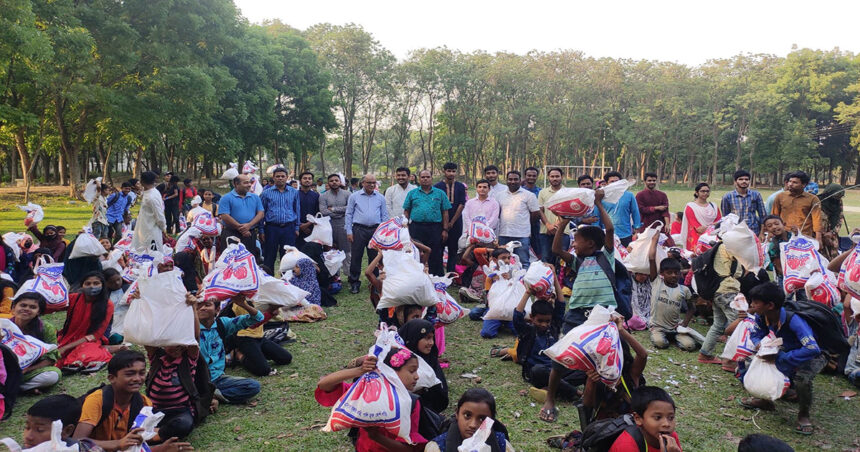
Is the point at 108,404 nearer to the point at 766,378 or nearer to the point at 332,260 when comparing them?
the point at 766,378

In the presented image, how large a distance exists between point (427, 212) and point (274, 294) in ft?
11.2

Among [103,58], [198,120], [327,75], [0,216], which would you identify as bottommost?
[0,216]

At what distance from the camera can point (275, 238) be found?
809 centimetres

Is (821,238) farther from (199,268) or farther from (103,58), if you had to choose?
(103,58)

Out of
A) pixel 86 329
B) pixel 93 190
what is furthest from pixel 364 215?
pixel 93 190

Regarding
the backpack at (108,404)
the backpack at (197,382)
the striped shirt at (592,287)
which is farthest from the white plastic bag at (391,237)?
the backpack at (108,404)

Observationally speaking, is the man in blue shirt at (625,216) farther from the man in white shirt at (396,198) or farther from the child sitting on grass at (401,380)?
the child sitting on grass at (401,380)

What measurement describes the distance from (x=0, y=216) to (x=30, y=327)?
53.3ft

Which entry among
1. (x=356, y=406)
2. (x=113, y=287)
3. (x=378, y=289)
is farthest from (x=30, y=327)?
(x=356, y=406)

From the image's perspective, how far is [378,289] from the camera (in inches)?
234

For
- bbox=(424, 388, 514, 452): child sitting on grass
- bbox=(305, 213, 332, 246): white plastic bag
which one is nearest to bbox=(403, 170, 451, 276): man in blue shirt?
bbox=(305, 213, 332, 246): white plastic bag

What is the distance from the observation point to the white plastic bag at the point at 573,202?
13.7ft

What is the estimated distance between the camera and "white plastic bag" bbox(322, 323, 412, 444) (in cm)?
297

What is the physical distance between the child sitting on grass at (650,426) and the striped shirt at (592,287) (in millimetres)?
1531
